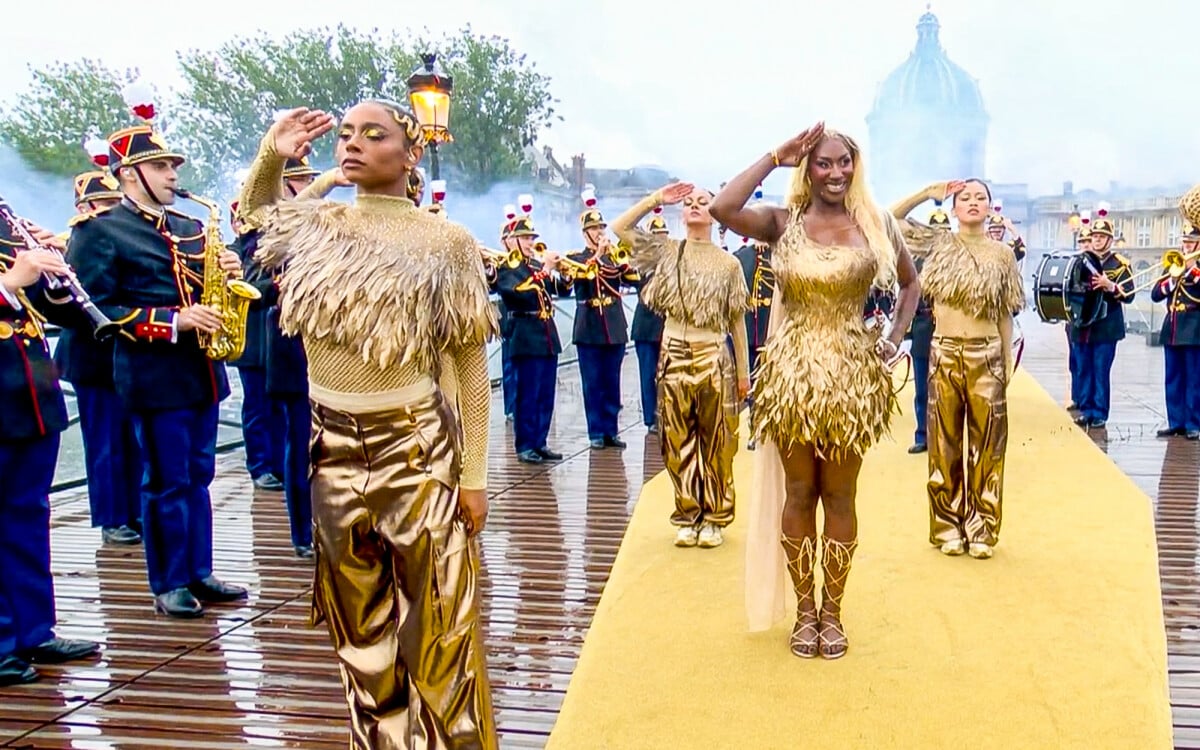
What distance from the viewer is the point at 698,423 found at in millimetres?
5707

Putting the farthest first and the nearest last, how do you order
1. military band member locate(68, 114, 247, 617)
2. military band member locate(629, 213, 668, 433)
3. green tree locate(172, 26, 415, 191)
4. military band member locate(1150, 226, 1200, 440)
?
green tree locate(172, 26, 415, 191), military band member locate(629, 213, 668, 433), military band member locate(1150, 226, 1200, 440), military band member locate(68, 114, 247, 617)

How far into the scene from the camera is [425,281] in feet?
8.53

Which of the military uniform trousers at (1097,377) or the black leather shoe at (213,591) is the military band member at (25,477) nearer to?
the black leather shoe at (213,591)

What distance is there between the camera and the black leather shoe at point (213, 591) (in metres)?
4.71

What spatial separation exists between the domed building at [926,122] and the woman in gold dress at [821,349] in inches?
1353

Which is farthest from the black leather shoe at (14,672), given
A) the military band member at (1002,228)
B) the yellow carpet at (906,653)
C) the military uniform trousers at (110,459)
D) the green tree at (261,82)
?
the green tree at (261,82)

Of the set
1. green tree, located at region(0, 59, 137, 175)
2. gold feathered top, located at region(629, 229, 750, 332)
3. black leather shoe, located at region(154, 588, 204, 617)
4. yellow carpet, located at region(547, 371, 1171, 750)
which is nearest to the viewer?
yellow carpet, located at region(547, 371, 1171, 750)

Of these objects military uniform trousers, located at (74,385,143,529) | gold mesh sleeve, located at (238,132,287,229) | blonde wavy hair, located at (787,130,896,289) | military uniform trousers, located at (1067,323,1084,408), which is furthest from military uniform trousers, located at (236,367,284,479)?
military uniform trousers, located at (1067,323,1084,408)

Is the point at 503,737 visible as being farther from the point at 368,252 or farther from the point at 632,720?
the point at 368,252

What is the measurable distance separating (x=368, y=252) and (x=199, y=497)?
2.46 m

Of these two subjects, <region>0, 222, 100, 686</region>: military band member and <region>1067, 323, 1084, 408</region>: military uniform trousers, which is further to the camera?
<region>1067, 323, 1084, 408</region>: military uniform trousers

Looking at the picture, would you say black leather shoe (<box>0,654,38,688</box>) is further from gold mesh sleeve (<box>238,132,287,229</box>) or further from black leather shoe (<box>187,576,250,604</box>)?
gold mesh sleeve (<box>238,132,287,229</box>)

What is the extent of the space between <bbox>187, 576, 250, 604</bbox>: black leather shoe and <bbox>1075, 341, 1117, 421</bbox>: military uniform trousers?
26.5 feet

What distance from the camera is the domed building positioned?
1519 inches
